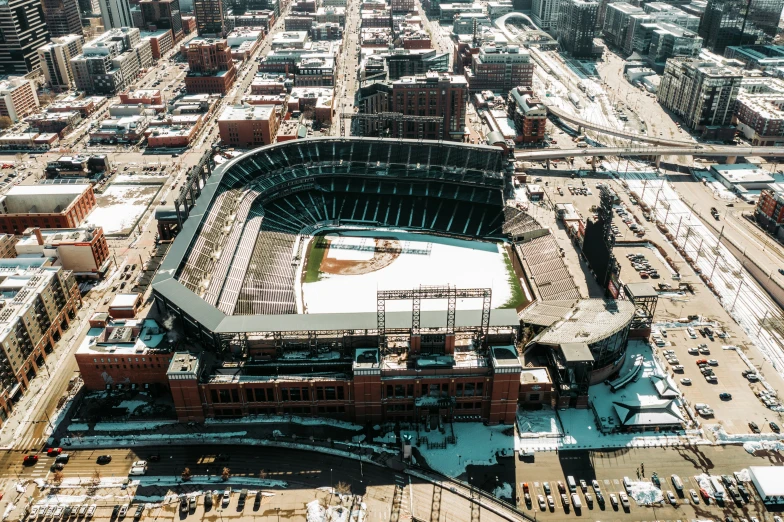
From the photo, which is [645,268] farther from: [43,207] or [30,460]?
[43,207]

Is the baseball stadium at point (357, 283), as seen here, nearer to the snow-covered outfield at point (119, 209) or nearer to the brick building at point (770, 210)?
the snow-covered outfield at point (119, 209)

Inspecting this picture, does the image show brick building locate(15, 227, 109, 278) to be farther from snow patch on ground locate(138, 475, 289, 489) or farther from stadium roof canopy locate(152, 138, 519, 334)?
snow patch on ground locate(138, 475, 289, 489)

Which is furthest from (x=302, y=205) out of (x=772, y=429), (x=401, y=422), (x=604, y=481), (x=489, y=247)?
(x=772, y=429)

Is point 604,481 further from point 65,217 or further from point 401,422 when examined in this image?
point 65,217

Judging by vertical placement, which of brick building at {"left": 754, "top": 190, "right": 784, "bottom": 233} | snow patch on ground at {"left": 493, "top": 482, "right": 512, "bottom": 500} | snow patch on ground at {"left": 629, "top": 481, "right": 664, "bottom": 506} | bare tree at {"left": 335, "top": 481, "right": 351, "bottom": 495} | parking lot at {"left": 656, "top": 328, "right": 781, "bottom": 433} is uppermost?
brick building at {"left": 754, "top": 190, "right": 784, "bottom": 233}

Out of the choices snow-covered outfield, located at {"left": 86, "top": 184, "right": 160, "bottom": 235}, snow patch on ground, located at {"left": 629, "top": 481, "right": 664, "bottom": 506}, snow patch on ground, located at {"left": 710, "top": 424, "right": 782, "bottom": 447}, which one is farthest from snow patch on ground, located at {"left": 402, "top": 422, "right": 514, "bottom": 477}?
snow-covered outfield, located at {"left": 86, "top": 184, "right": 160, "bottom": 235}

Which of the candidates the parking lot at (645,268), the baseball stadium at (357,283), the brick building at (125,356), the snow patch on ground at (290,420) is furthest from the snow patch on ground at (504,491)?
the parking lot at (645,268)

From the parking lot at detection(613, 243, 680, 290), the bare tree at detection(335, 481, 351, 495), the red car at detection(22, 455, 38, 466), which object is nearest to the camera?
the bare tree at detection(335, 481, 351, 495)

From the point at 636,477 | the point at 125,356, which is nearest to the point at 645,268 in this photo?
the point at 636,477
